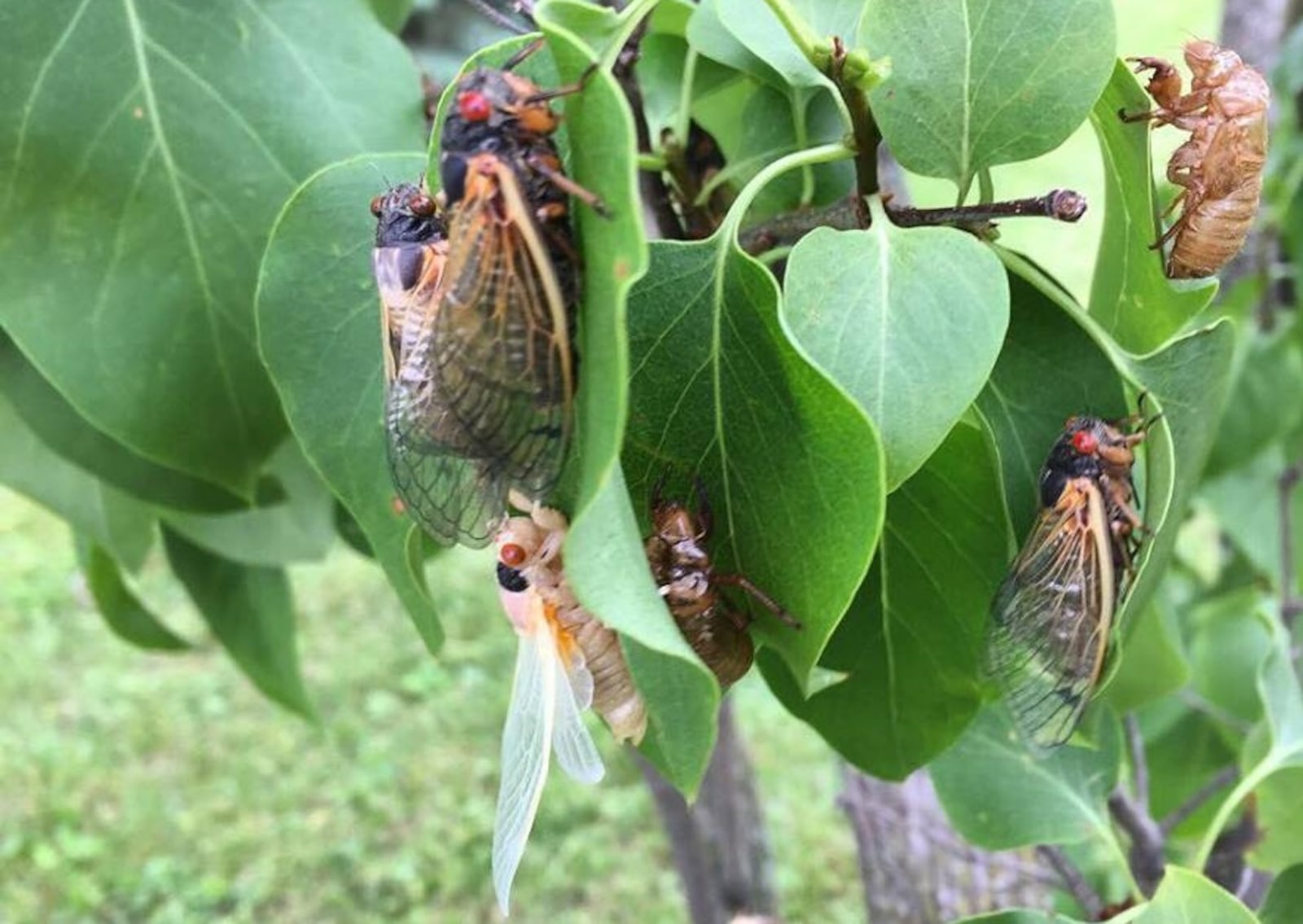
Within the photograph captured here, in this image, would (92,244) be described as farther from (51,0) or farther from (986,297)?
(986,297)

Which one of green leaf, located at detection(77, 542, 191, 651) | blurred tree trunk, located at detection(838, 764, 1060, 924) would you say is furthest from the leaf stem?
green leaf, located at detection(77, 542, 191, 651)

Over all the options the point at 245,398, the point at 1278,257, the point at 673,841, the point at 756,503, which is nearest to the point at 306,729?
the point at 673,841

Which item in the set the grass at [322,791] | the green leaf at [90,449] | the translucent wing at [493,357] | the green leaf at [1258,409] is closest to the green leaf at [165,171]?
the green leaf at [90,449]

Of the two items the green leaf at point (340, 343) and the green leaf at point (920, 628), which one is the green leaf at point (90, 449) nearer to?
the green leaf at point (340, 343)

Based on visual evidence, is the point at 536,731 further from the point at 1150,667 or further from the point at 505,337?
the point at 1150,667

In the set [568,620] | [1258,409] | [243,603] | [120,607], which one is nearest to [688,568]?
[568,620]

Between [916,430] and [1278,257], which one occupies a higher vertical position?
[916,430]
